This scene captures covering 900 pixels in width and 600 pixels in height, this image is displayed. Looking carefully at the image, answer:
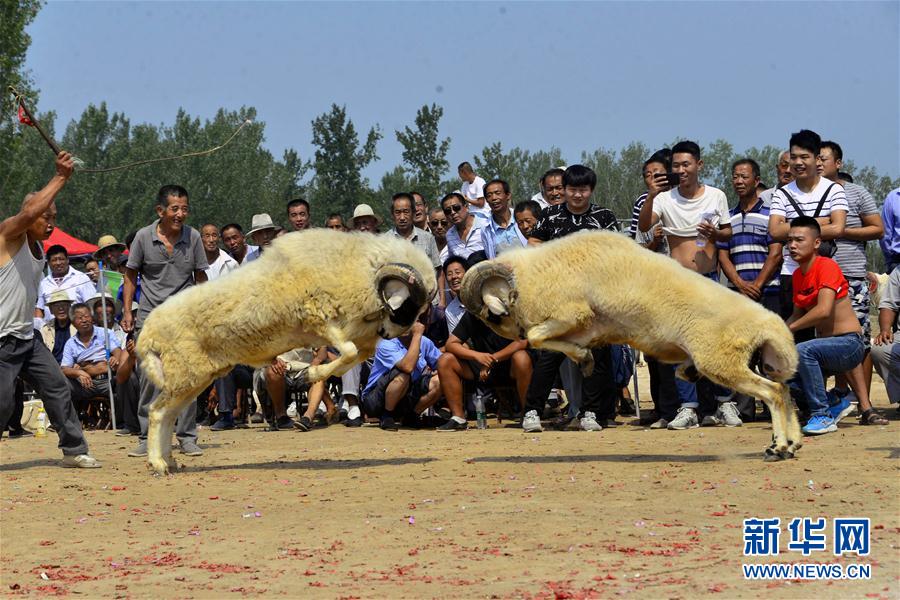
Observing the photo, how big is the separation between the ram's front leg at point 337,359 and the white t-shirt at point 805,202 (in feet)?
17.5

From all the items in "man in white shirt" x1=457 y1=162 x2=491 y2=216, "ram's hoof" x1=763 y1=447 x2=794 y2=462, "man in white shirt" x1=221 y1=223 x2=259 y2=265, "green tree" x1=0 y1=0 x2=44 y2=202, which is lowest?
"ram's hoof" x1=763 y1=447 x2=794 y2=462

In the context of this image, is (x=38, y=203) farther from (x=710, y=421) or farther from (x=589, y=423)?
(x=710, y=421)

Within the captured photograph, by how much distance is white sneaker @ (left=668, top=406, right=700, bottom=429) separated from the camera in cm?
1291

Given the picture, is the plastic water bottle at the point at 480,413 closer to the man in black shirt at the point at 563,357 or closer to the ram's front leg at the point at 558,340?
the man in black shirt at the point at 563,357

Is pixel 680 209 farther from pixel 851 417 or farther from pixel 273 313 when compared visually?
→ pixel 273 313

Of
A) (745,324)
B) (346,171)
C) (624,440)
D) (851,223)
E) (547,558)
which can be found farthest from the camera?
(346,171)

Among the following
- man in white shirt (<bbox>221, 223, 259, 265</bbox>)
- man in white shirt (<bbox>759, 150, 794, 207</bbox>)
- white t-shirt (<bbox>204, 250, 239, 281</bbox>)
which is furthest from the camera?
man in white shirt (<bbox>221, 223, 259, 265</bbox>)

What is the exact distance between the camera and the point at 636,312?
9.90 metres

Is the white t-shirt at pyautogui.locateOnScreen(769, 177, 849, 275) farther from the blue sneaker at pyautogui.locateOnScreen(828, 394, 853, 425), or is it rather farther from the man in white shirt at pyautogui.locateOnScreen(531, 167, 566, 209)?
the man in white shirt at pyautogui.locateOnScreen(531, 167, 566, 209)

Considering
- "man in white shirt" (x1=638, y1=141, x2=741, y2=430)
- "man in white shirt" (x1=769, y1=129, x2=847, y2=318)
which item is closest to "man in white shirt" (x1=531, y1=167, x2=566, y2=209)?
"man in white shirt" (x1=638, y1=141, x2=741, y2=430)

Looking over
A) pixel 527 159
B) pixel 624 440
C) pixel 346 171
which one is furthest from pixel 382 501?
pixel 527 159

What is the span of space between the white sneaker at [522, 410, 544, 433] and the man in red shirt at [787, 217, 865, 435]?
3.16 metres

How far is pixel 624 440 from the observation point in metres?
12.0

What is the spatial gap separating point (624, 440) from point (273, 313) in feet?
14.3
